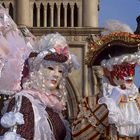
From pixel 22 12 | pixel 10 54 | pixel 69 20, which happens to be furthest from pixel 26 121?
pixel 69 20

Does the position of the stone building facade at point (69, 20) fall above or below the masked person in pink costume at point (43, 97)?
above

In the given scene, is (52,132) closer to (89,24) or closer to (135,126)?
(135,126)

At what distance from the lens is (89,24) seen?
30359mm

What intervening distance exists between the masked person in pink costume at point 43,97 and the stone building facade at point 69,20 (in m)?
21.7

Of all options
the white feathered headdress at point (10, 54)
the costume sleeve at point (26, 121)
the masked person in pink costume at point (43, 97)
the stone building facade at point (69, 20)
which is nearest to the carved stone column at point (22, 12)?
the stone building facade at point (69, 20)

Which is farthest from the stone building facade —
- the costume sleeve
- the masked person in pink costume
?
the costume sleeve

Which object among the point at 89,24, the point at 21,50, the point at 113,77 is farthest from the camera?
the point at 89,24

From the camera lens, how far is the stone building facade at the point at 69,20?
29281 mm

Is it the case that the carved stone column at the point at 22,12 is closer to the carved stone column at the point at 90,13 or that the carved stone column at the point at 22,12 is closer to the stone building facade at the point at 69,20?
the stone building facade at the point at 69,20

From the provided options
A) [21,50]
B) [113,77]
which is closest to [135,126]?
[113,77]

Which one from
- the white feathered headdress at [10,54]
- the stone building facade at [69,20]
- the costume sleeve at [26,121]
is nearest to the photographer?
the costume sleeve at [26,121]

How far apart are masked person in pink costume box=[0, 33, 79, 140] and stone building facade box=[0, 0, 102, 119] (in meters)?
21.7

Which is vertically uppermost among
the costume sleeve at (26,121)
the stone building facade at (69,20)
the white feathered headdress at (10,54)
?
the stone building facade at (69,20)

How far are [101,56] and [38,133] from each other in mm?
1022
